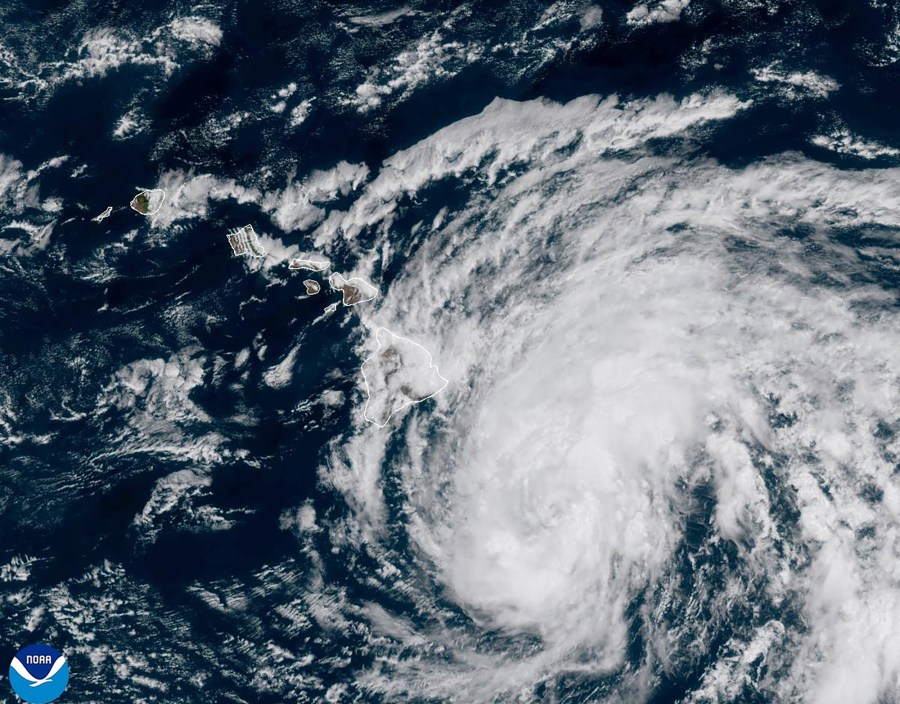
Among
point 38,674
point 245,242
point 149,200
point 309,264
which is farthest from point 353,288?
point 38,674

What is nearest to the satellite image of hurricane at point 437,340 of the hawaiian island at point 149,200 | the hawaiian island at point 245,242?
the hawaiian island at point 245,242

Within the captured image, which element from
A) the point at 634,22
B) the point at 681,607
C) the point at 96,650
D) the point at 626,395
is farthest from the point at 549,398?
the point at 96,650

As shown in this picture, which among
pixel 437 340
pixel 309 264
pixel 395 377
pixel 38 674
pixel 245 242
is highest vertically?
pixel 245 242

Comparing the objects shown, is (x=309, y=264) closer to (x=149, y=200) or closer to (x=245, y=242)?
(x=245, y=242)

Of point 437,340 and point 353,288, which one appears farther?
point 437,340

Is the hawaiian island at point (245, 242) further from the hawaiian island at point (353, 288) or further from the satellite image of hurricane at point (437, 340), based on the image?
the hawaiian island at point (353, 288)

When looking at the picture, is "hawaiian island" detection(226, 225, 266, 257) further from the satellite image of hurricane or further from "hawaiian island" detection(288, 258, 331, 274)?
"hawaiian island" detection(288, 258, 331, 274)

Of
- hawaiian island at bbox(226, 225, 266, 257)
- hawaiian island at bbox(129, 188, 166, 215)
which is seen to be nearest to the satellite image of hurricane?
hawaiian island at bbox(226, 225, 266, 257)
